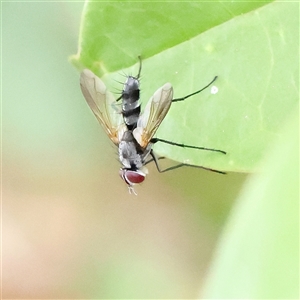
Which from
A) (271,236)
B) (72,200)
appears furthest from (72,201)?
(271,236)

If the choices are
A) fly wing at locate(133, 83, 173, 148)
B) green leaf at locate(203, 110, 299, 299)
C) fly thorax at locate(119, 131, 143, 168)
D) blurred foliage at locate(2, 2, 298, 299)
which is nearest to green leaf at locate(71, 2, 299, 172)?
fly wing at locate(133, 83, 173, 148)

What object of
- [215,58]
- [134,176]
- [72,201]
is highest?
[72,201]

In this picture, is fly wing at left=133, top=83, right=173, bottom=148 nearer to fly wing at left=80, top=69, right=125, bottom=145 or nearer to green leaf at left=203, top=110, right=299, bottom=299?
fly wing at left=80, top=69, right=125, bottom=145

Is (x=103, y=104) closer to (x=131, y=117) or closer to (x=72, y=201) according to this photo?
(x=131, y=117)

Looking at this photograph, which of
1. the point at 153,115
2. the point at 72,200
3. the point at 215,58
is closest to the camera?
the point at 215,58

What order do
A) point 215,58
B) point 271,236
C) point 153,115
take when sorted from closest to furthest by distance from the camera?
point 271,236
point 215,58
point 153,115

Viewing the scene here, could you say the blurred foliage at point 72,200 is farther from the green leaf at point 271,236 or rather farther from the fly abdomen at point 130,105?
the green leaf at point 271,236
